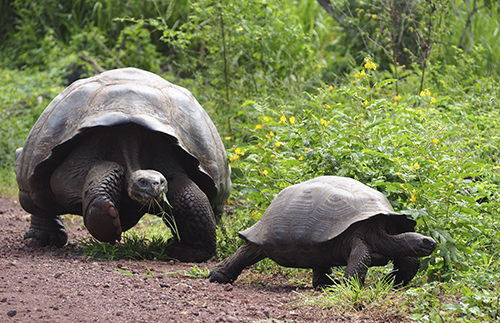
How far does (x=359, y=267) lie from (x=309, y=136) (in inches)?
57.8

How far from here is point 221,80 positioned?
283 inches

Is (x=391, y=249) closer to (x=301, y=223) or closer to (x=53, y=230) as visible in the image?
(x=301, y=223)

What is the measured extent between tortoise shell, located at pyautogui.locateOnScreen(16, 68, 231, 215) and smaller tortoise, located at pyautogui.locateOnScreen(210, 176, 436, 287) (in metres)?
1.13

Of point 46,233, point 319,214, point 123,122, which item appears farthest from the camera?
point 46,233

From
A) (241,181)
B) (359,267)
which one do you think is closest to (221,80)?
(241,181)

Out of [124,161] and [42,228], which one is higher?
[124,161]

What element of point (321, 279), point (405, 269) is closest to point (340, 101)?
point (321, 279)

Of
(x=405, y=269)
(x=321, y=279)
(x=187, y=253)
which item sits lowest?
(x=187, y=253)

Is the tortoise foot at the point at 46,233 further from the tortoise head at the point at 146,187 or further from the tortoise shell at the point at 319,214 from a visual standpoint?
the tortoise shell at the point at 319,214

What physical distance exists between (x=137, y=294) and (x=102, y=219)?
909 millimetres

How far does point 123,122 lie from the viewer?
3791mm

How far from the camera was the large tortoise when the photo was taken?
370 cm

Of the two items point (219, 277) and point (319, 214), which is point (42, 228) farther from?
point (319, 214)

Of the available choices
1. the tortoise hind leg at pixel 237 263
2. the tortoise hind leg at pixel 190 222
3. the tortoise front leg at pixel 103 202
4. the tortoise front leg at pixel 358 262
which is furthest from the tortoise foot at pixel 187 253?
the tortoise front leg at pixel 358 262
